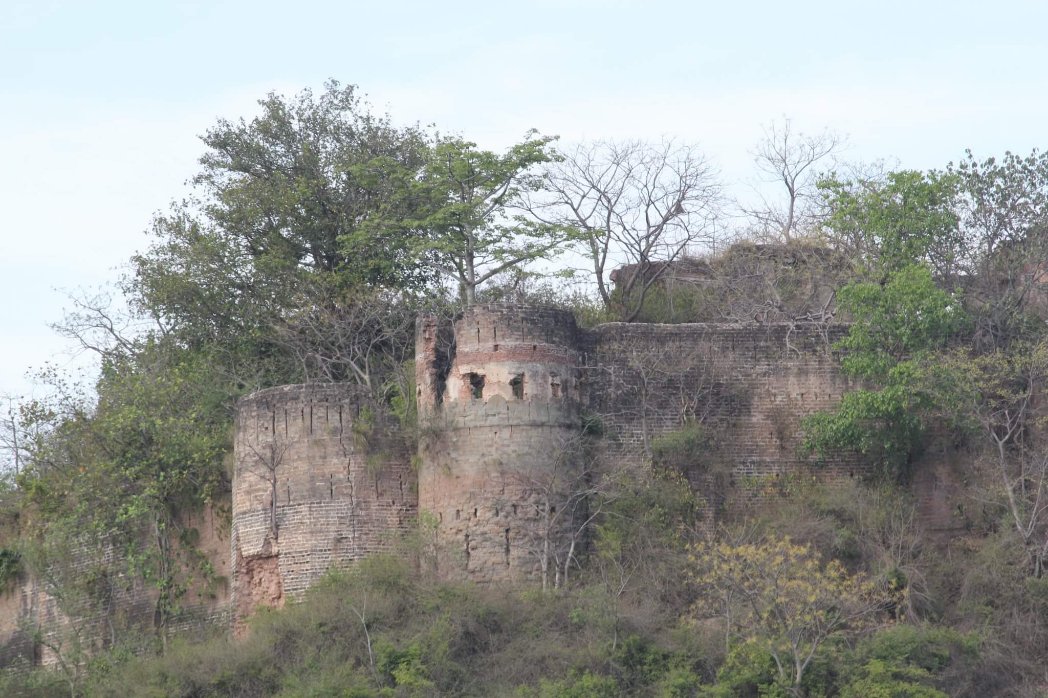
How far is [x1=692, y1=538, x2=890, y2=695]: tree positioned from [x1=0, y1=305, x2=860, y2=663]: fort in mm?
2450

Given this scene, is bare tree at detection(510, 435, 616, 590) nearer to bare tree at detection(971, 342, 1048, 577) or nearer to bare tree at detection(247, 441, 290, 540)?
bare tree at detection(247, 441, 290, 540)

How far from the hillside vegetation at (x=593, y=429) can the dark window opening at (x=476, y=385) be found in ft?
5.00

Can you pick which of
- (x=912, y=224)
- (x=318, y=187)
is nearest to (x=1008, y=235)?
(x=912, y=224)

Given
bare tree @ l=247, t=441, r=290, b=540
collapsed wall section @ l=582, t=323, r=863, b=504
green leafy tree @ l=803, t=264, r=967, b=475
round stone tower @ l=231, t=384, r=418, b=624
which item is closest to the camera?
round stone tower @ l=231, t=384, r=418, b=624

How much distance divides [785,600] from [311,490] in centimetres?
721

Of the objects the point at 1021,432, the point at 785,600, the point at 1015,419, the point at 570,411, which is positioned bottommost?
the point at 785,600

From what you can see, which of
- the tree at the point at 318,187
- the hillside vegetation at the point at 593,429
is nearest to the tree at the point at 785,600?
the hillside vegetation at the point at 593,429

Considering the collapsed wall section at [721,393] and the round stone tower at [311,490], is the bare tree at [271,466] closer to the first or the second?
the round stone tower at [311,490]

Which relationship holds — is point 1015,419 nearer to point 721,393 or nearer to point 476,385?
point 721,393

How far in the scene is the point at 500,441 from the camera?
33875 millimetres

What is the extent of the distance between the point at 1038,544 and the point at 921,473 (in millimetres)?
2645

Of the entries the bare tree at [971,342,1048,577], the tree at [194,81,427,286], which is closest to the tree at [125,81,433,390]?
the tree at [194,81,427,286]

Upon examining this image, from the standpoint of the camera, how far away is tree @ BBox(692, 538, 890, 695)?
3100cm

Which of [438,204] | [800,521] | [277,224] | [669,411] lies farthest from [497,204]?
[800,521]
